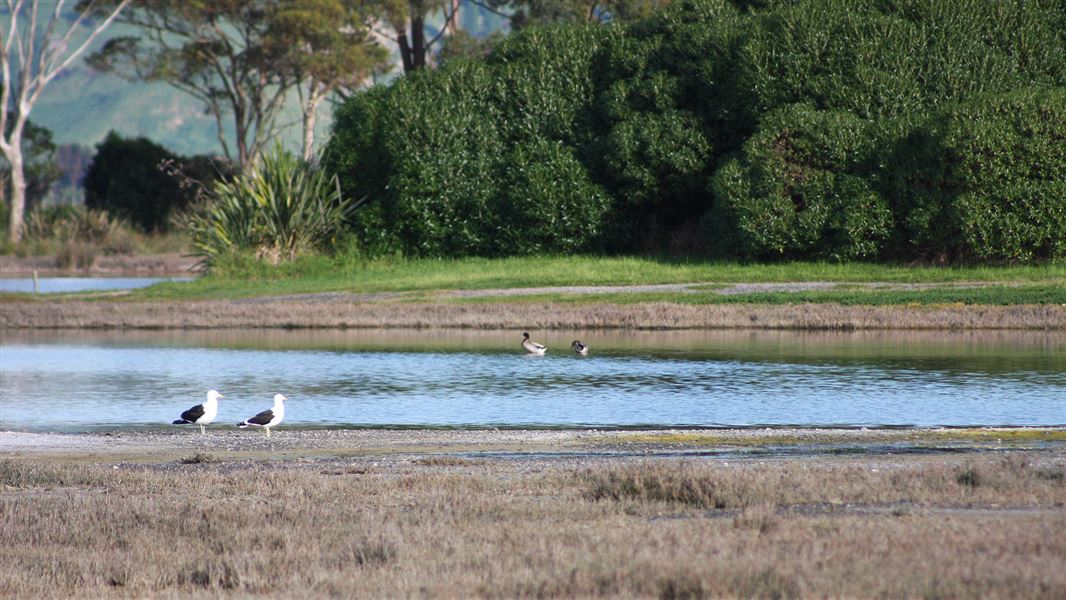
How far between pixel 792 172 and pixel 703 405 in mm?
17861

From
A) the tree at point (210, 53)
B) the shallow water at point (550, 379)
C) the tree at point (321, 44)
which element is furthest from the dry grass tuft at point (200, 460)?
the tree at point (210, 53)

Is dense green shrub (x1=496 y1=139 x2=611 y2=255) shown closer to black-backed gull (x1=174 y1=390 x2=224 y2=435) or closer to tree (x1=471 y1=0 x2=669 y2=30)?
tree (x1=471 y1=0 x2=669 y2=30)

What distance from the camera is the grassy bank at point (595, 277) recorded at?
2777 cm

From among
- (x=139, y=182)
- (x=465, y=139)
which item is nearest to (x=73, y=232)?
(x=139, y=182)

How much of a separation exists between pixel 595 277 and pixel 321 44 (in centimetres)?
2691

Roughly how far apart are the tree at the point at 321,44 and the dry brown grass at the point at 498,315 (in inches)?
944

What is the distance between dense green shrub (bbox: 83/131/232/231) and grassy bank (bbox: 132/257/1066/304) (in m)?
27.3

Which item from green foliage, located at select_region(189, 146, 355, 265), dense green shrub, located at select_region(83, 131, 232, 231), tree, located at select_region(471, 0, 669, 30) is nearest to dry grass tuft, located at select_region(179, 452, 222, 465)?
green foliage, located at select_region(189, 146, 355, 265)

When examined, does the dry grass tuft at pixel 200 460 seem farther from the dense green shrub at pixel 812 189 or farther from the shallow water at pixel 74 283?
the shallow water at pixel 74 283

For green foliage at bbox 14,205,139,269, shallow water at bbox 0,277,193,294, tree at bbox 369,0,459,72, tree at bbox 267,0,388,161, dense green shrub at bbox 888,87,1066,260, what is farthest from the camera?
tree at bbox 267,0,388,161

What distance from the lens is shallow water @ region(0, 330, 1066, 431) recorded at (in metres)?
15.1

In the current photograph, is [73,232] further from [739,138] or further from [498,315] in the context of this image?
[498,315]

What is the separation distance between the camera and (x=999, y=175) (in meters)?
30.2

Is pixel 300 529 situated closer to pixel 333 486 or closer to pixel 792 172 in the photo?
pixel 333 486
